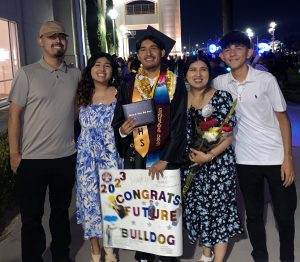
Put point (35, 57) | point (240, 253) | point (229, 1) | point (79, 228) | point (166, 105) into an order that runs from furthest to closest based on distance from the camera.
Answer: point (35, 57), point (229, 1), point (79, 228), point (240, 253), point (166, 105)

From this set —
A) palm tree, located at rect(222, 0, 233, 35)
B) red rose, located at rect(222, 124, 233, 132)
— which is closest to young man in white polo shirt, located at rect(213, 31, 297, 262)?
red rose, located at rect(222, 124, 233, 132)

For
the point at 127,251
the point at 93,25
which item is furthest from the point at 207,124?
the point at 93,25

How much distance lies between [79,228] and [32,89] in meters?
2.09

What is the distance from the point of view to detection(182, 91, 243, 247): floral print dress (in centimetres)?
343

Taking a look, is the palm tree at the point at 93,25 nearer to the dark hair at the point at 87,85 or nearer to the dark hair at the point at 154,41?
the dark hair at the point at 87,85

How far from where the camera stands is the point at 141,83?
11.0ft

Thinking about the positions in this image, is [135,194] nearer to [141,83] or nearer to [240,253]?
[141,83]

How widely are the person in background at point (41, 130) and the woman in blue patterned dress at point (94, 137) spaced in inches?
4.6

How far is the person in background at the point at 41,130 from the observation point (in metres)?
3.40

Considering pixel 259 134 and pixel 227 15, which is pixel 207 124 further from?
pixel 227 15

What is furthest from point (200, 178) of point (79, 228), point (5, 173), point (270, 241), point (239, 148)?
point (5, 173)

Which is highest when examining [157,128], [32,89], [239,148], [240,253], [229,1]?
[229,1]

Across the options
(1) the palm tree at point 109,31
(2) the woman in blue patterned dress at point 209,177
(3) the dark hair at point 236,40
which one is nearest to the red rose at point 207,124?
(2) the woman in blue patterned dress at point 209,177

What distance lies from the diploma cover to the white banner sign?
0.41 metres
